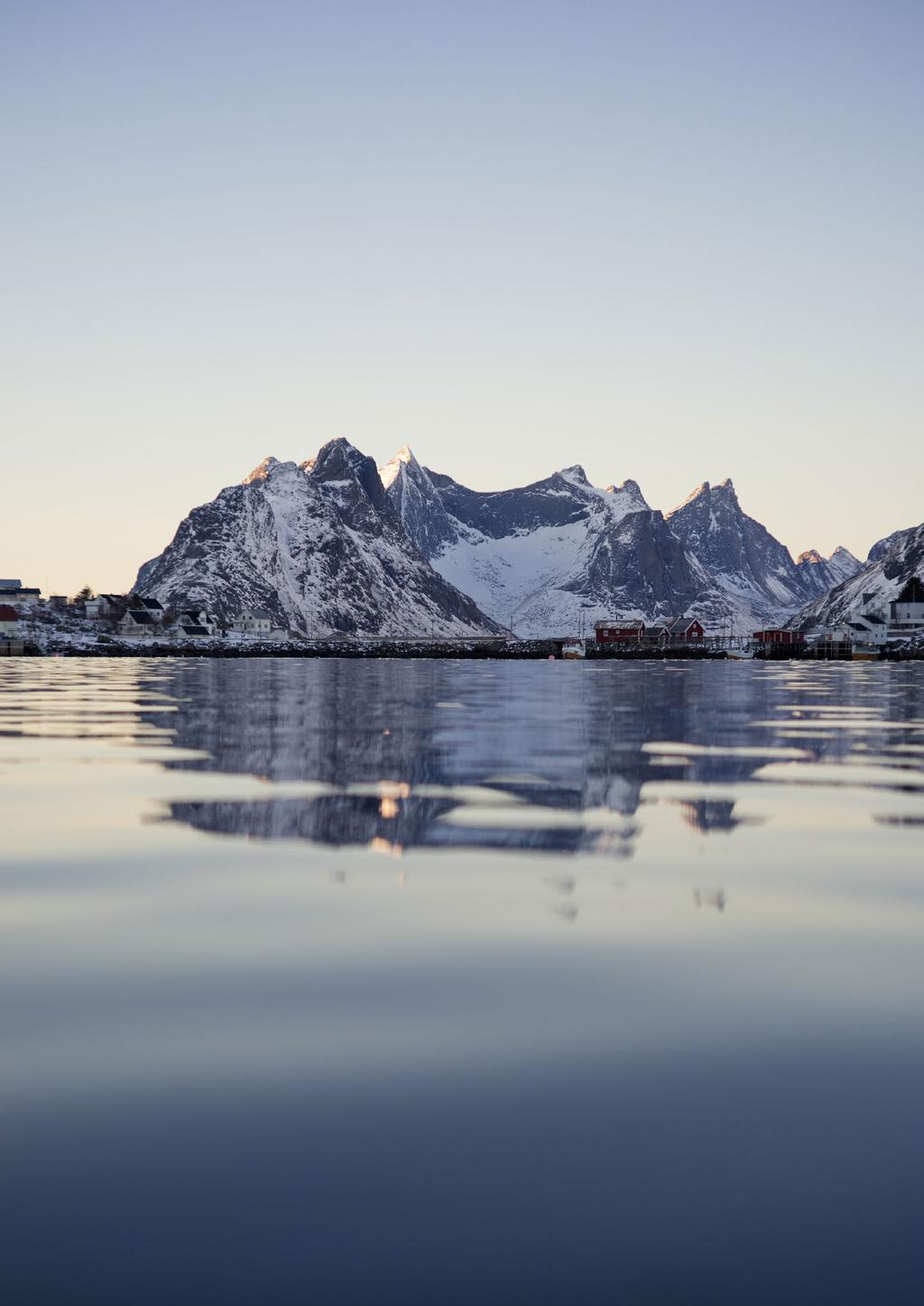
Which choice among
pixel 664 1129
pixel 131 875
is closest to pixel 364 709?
pixel 131 875

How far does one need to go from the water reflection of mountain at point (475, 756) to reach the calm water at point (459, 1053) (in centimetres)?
25

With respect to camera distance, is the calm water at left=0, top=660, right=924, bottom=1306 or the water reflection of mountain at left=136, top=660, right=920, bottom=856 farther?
the water reflection of mountain at left=136, top=660, right=920, bottom=856

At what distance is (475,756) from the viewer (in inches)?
1236

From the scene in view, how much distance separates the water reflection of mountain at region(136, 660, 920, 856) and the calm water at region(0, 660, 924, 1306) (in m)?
0.25

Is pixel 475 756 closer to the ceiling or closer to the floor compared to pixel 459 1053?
closer to the floor

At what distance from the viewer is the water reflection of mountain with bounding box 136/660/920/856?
19312 millimetres

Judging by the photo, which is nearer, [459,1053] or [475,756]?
[459,1053]

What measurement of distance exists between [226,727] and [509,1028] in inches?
1308

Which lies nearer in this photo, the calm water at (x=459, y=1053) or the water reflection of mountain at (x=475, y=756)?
the calm water at (x=459, y=1053)

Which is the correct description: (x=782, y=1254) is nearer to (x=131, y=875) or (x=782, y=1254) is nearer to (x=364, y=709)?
(x=131, y=875)

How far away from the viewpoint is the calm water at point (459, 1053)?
5.84m

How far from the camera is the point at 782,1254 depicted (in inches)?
231

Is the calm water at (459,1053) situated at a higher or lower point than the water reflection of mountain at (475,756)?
higher

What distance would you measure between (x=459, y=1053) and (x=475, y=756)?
895 inches
